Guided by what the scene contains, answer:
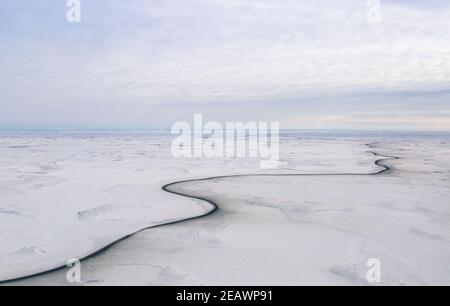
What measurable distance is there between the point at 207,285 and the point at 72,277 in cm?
153

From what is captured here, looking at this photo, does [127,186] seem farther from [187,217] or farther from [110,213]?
[187,217]

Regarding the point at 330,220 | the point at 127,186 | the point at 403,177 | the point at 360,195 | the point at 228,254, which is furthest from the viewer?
the point at 403,177

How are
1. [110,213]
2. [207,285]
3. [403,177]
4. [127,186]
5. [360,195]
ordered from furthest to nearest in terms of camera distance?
[403,177]
[127,186]
[360,195]
[110,213]
[207,285]

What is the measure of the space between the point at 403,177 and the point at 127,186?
777 cm

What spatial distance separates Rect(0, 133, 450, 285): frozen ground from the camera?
4.47m

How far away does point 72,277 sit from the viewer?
4344 millimetres

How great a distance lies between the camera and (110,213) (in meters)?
7.08

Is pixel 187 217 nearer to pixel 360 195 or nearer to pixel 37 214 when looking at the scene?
Answer: pixel 37 214

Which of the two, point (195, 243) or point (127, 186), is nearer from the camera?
point (195, 243)

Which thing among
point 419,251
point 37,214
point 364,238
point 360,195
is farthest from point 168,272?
point 360,195

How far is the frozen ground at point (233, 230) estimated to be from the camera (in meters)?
4.47

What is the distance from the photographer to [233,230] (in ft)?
19.8

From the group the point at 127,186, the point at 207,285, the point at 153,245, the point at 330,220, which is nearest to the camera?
the point at 207,285

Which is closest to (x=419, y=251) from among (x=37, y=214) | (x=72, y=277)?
(x=72, y=277)
